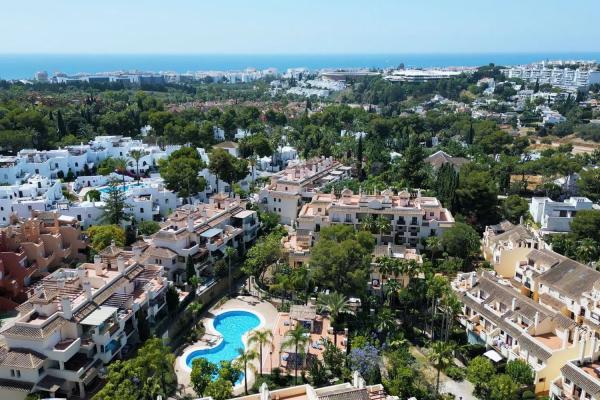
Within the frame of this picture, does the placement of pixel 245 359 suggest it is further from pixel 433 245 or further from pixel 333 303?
pixel 433 245

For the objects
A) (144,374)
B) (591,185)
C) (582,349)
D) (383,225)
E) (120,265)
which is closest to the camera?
(144,374)

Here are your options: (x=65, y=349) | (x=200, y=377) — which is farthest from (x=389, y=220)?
(x=65, y=349)

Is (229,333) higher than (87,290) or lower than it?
lower

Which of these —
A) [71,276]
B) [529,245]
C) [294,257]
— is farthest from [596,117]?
[71,276]

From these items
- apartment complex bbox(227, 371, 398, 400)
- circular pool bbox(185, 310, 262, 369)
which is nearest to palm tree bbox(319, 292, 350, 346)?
circular pool bbox(185, 310, 262, 369)

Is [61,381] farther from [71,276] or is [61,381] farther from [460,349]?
[460,349]

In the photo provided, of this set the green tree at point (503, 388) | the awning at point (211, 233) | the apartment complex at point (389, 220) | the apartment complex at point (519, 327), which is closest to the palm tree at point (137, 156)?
the awning at point (211, 233)

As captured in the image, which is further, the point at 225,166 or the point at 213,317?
the point at 225,166

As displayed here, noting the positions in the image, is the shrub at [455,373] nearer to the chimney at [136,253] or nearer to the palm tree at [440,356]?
the palm tree at [440,356]
